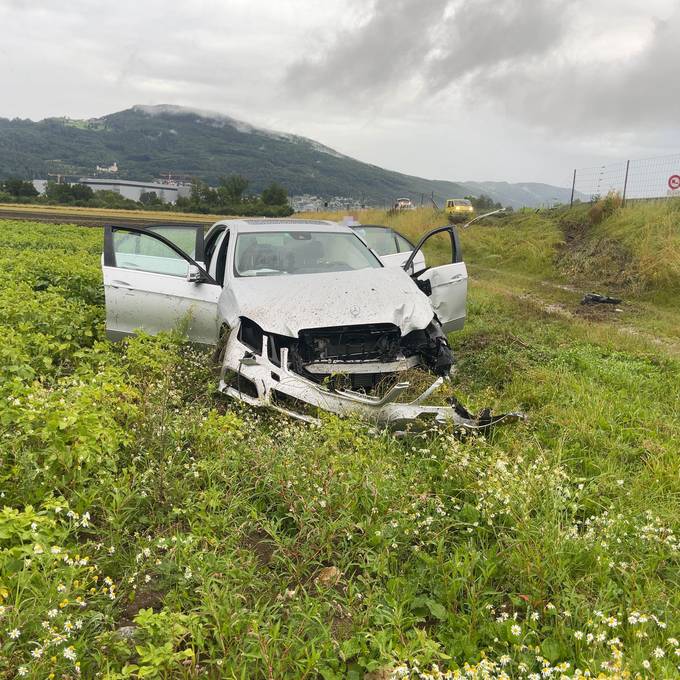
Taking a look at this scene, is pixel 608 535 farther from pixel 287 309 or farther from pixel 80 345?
pixel 80 345

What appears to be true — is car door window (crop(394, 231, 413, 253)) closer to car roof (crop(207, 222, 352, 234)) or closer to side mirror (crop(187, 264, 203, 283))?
car roof (crop(207, 222, 352, 234))

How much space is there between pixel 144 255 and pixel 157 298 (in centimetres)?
85

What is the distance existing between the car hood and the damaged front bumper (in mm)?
294

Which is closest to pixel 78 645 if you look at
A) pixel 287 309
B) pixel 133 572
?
pixel 133 572

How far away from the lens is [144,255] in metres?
6.33

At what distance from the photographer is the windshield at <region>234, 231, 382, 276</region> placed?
5.81 meters

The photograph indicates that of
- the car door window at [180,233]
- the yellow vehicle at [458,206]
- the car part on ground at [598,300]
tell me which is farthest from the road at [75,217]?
the car door window at [180,233]

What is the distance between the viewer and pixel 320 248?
6164mm

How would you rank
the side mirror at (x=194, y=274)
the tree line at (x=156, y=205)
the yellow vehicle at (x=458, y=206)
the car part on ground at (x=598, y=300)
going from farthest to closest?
the tree line at (x=156, y=205), the yellow vehicle at (x=458, y=206), the car part on ground at (x=598, y=300), the side mirror at (x=194, y=274)

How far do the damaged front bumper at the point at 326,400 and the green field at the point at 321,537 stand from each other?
150 mm

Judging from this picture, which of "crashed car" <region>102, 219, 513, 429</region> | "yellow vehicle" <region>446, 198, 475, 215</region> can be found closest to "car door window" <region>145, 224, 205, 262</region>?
"crashed car" <region>102, 219, 513, 429</region>

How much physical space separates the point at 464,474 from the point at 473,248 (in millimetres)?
16654

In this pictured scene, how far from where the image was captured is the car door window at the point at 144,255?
20.0 feet

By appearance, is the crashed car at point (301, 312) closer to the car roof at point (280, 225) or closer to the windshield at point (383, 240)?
the car roof at point (280, 225)
